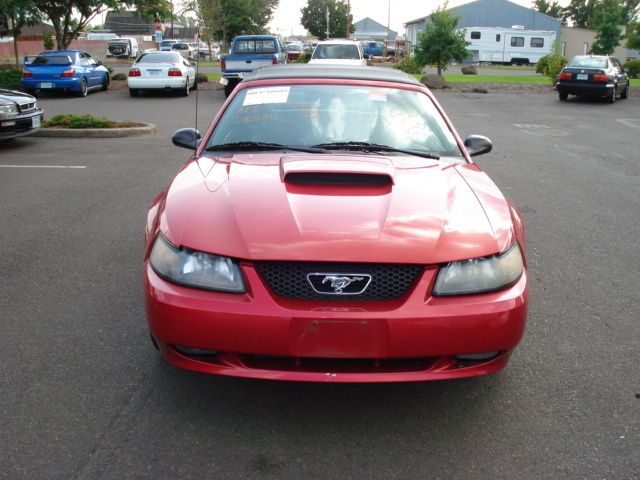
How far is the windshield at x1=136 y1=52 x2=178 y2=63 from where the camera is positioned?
71.5 feet

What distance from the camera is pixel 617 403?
126 inches

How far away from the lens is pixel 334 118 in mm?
4180

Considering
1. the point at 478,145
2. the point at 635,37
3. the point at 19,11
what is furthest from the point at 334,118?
the point at 635,37

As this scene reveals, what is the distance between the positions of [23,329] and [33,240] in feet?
6.72

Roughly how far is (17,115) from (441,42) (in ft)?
72.6

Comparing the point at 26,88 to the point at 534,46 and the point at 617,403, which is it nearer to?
the point at 617,403

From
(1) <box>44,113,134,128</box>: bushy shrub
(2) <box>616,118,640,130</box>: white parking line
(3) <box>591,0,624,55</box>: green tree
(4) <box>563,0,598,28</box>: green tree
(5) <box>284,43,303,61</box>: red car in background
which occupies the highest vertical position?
(4) <box>563,0,598,28</box>: green tree

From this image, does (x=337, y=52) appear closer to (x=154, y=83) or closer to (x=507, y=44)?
(x=154, y=83)

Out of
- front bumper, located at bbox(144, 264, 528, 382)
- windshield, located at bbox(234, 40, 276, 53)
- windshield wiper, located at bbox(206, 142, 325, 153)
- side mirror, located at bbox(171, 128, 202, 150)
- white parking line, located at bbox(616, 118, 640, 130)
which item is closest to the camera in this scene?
front bumper, located at bbox(144, 264, 528, 382)

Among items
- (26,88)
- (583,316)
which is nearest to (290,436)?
(583,316)

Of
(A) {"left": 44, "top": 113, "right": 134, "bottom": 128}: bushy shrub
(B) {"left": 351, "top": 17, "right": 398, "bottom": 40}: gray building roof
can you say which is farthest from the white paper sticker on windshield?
(B) {"left": 351, "top": 17, "right": 398, "bottom": 40}: gray building roof

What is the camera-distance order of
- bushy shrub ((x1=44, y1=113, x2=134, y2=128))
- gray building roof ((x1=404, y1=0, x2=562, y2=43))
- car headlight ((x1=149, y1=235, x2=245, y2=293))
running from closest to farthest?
1. car headlight ((x1=149, y1=235, x2=245, y2=293))
2. bushy shrub ((x1=44, y1=113, x2=134, y2=128))
3. gray building roof ((x1=404, y1=0, x2=562, y2=43))

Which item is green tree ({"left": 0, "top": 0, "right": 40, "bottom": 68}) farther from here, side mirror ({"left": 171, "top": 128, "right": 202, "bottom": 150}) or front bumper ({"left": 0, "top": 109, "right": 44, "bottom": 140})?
side mirror ({"left": 171, "top": 128, "right": 202, "bottom": 150})

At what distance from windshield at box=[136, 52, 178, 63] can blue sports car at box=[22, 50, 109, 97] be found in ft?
6.20
